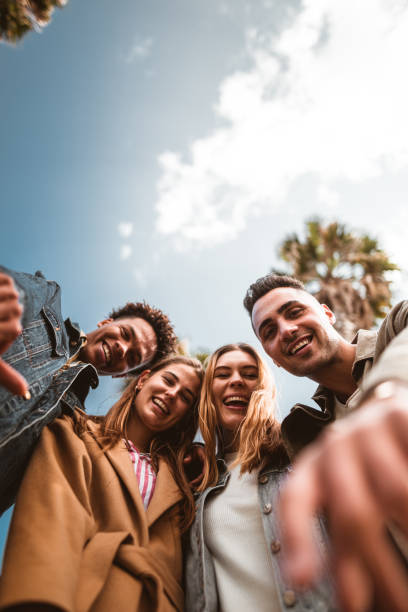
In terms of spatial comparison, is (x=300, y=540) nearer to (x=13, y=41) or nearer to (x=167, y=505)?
(x=167, y=505)

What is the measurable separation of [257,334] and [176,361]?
3.57 ft

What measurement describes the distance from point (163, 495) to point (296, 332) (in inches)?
76.1

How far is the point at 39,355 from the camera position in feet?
7.48

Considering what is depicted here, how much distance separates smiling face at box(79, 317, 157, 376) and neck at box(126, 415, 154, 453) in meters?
0.68

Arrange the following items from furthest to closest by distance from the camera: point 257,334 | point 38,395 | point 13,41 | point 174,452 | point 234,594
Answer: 1. point 13,41
2. point 257,334
3. point 174,452
4. point 38,395
5. point 234,594

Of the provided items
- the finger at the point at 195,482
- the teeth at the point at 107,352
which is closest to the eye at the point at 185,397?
the finger at the point at 195,482

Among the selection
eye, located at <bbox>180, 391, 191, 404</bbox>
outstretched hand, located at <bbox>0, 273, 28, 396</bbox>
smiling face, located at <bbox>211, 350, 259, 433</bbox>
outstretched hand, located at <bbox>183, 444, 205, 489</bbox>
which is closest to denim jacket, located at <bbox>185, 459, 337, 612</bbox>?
outstretched hand, located at <bbox>183, 444, 205, 489</bbox>

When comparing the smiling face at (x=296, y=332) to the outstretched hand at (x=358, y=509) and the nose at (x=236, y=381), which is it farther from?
the outstretched hand at (x=358, y=509)

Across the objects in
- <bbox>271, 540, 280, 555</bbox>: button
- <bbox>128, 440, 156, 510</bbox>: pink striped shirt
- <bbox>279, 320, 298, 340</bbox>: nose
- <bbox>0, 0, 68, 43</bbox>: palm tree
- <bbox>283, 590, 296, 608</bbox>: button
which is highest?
<bbox>0, 0, 68, 43</bbox>: palm tree

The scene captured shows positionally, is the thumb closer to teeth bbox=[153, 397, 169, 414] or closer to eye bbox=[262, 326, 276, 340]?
teeth bbox=[153, 397, 169, 414]

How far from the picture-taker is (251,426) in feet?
9.41

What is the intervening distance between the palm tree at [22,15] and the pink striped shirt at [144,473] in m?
7.17

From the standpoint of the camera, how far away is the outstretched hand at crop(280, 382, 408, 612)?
490 millimetres

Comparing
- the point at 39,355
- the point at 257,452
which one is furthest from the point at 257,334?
the point at 39,355
